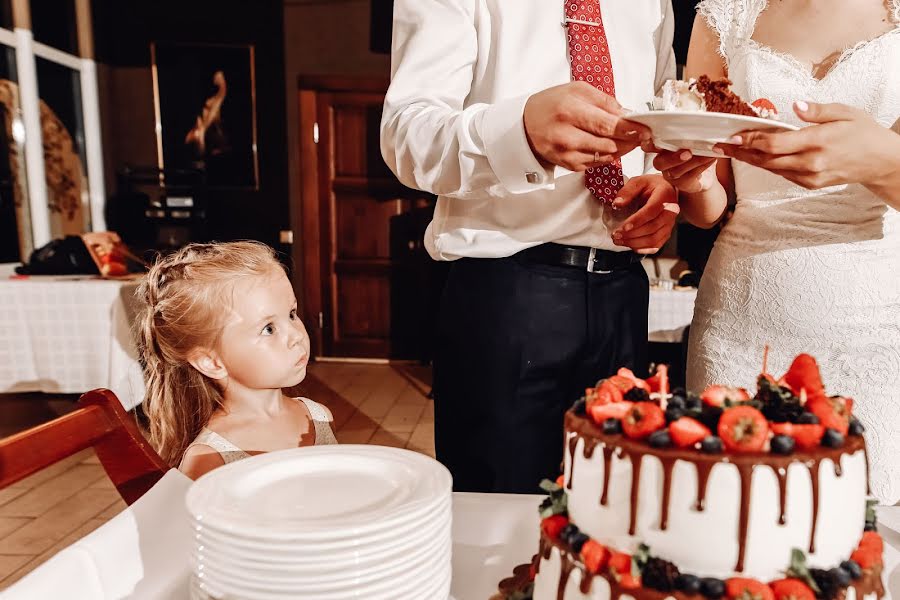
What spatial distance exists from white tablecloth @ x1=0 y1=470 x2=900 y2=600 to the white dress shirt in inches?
22.0

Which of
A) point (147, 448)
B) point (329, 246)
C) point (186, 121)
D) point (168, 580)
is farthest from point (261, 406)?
point (186, 121)

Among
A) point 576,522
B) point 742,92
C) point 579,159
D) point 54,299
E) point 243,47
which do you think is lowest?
point 54,299

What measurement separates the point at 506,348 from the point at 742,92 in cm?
78

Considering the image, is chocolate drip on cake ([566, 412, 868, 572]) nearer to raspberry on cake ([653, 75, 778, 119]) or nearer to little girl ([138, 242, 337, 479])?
raspberry on cake ([653, 75, 778, 119])

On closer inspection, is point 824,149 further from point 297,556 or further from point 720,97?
Answer: point 297,556

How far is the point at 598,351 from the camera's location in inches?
54.3

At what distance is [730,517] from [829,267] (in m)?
0.91

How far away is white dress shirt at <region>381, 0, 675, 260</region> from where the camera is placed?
1081 mm

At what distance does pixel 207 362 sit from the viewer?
1.42 meters

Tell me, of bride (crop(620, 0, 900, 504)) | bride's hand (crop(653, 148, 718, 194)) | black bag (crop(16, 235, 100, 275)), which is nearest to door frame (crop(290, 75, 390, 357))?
black bag (crop(16, 235, 100, 275))

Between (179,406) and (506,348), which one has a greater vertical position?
(506,348)

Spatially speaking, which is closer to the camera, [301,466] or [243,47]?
[301,466]

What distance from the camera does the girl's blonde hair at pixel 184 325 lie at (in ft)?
4.56

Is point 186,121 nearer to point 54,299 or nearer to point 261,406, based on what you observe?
point 54,299
